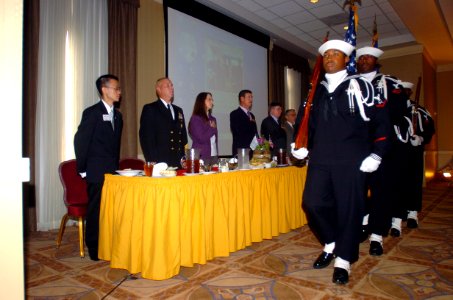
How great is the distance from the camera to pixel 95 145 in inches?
110

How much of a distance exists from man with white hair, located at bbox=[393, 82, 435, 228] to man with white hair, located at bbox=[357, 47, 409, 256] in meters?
0.23

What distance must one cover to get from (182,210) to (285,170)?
1427mm

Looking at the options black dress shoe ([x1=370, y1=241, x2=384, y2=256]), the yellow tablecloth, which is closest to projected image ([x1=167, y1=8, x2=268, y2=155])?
the yellow tablecloth

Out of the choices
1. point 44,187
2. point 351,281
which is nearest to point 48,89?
point 44,187

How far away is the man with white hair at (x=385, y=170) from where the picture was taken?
9.47 ft

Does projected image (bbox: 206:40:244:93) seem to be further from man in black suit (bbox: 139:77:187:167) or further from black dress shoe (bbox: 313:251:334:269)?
black dress shoe (bbox: 313:251:334:269)

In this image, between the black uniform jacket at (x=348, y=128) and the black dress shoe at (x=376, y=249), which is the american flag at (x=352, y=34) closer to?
the black uniform jacket at (x=348, y=128)

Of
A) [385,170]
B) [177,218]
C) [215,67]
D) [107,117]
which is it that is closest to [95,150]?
[107,117]

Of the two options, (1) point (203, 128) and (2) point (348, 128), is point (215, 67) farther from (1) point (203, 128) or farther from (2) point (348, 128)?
(2) point (348, 128)

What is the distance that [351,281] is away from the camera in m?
2.26

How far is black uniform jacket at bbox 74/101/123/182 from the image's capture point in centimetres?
273

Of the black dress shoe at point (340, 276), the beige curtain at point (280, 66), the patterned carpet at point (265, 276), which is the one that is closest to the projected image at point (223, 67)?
the beige curtain at point (280, 66)

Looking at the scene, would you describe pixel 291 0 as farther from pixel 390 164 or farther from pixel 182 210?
pixel 182 210

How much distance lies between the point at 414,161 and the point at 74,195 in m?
3.67
